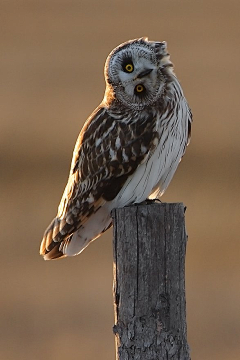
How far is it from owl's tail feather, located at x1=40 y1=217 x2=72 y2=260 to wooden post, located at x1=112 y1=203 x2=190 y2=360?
46.8 inches

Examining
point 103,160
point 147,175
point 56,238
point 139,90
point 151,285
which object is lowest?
point 151,285

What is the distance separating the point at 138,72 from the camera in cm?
720

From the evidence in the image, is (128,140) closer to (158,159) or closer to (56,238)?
(158,159)

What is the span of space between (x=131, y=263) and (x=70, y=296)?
28.7ft

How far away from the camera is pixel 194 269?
1534 centimetres

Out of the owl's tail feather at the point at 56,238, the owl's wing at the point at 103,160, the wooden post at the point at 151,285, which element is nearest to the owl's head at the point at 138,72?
the owl's wing at the point at 103,160

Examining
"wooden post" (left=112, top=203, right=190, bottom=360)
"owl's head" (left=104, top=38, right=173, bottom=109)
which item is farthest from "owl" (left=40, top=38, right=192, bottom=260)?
"wooden post" (left=112, top=203, right=190, bottom=360)

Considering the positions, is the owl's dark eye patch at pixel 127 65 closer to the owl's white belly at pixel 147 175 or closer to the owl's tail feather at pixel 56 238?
the owl's white belly at pixel 147 175

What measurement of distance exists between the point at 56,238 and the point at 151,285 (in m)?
1.37

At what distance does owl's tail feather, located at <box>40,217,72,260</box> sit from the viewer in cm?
740

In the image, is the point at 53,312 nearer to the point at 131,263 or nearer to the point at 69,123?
the point at 69,123

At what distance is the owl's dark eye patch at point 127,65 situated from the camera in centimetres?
718

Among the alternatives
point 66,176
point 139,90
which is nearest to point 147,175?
point 139,90

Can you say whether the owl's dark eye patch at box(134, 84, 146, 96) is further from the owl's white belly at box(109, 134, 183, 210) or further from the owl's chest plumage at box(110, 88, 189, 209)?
the owl's white belly at box(109, 134, 183, 210)
